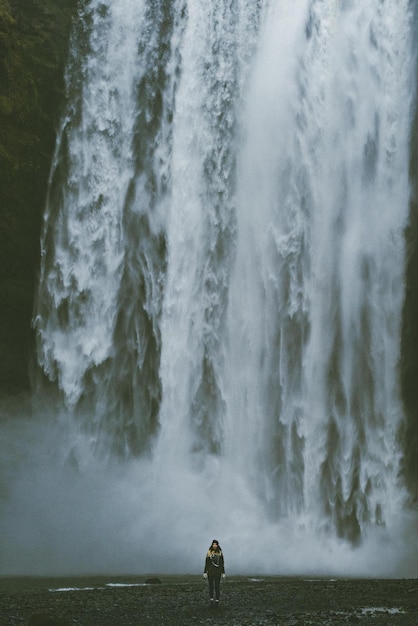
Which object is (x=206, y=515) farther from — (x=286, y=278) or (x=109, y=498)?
(x=286, y=278)

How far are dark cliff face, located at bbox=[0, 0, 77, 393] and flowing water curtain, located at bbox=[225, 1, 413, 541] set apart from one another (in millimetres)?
5927

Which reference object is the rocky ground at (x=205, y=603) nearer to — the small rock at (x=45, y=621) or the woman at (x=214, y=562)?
the small rock at (x=45, y=621)

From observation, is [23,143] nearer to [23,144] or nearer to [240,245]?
[23,144]

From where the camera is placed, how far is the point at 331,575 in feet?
85.1

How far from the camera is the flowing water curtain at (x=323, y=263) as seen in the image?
29.5m

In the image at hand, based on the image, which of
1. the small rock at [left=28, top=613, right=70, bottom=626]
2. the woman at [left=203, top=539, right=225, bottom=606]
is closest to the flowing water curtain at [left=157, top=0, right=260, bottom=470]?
the woman at [left=203, top=539, right=225, bottom=606]

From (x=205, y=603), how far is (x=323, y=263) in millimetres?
12980

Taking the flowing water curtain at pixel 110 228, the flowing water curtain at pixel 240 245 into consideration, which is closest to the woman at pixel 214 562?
the flowing water curtain at pixel 240 245

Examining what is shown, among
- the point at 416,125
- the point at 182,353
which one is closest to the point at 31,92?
the point at 182,353

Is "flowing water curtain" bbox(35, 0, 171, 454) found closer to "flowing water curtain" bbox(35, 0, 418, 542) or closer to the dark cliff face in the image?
"flowing water curtain" bbox(35, 0, 418, 542)

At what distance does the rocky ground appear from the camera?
703 inches

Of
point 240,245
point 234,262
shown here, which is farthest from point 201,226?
point 234,262

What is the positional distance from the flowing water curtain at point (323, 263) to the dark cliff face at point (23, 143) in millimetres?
5927

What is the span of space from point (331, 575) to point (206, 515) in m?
3.92
